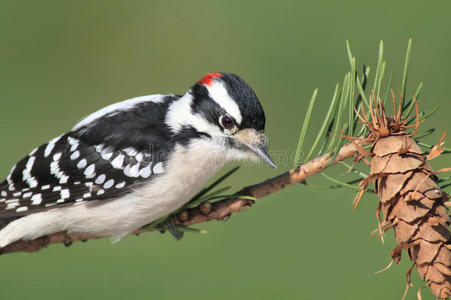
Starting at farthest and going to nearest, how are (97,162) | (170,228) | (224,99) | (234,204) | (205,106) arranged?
(97,162) < (205,106) < (224,99) < (170,228) < (234,204)

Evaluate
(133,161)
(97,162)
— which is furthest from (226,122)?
(97,162)

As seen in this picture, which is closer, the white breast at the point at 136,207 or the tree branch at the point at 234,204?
the tree branch at the point at 234,204

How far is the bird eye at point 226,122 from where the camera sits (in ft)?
6.61

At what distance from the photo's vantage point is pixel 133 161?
86.4 inches

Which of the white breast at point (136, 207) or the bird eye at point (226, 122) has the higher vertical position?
the bird eye at point (226, 122)

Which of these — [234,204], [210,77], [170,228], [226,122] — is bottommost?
[170,228]

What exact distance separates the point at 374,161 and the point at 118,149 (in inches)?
51.1

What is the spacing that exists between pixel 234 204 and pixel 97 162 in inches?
33.6

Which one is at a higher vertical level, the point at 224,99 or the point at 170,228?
the point at 224,99

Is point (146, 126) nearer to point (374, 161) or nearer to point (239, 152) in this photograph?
point (239, 152)

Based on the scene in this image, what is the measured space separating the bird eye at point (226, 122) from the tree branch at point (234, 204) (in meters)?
0.39

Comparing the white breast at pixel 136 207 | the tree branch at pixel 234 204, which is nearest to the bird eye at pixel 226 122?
the white breast at pixel 136 207

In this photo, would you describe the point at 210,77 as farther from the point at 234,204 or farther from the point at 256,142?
the point at 234,204

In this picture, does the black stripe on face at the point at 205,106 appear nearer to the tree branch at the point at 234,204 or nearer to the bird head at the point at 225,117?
the bird head at the point at 225,117
